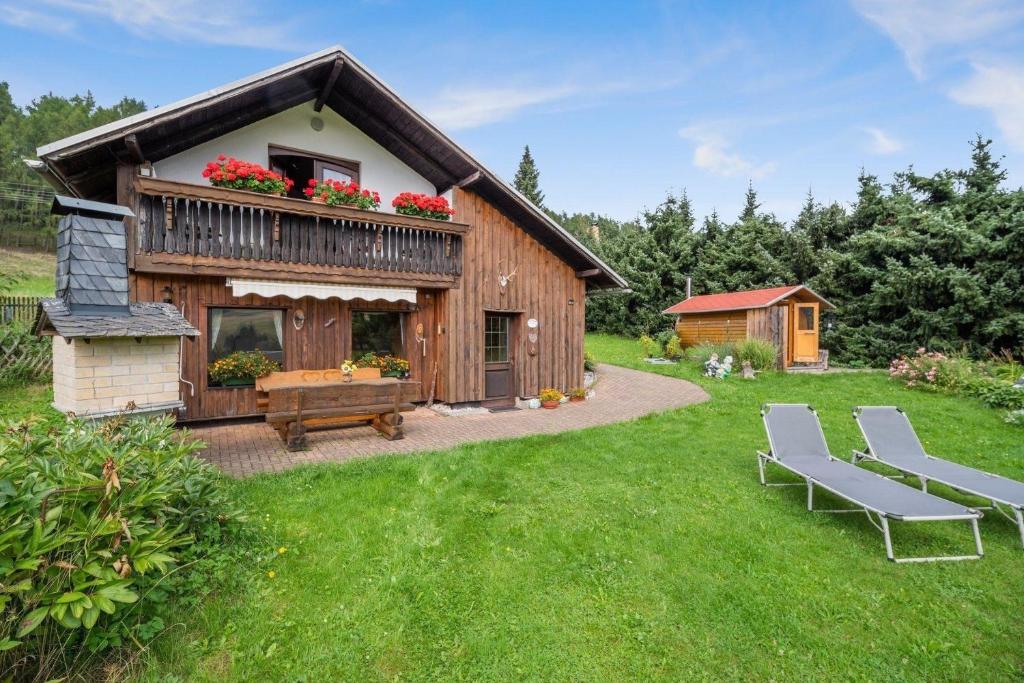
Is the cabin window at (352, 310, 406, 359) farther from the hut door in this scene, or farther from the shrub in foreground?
the hut door

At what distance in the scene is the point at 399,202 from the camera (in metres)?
9.72

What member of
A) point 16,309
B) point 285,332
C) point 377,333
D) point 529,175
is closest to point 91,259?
point 285,332

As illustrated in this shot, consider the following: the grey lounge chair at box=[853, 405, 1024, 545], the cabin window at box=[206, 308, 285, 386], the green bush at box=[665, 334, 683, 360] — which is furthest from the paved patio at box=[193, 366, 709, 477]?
the green bush at box=[665, 334, 683, 360]

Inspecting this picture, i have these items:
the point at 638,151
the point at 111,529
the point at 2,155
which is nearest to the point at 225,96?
the point at 111,529

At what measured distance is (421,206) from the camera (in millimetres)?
9883

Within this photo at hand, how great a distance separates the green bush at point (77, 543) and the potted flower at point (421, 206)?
7288 millimetres

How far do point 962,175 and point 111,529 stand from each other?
26959 millimetres

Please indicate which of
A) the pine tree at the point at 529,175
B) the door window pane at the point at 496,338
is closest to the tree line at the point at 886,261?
the pine tree at the point at 529,175

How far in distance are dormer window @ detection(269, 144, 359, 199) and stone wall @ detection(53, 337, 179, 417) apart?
18.2 feet

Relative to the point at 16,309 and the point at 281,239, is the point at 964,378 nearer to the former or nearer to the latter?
the point at 281,239

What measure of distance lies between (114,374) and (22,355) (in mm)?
8038

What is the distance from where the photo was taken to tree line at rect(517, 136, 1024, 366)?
15.7 meters

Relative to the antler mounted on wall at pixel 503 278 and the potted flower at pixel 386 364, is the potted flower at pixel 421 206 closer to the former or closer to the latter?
the antler mounted on wall at pixel 503 278

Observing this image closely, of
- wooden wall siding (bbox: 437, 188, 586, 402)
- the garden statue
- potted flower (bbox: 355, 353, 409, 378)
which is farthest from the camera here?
the garden statue
